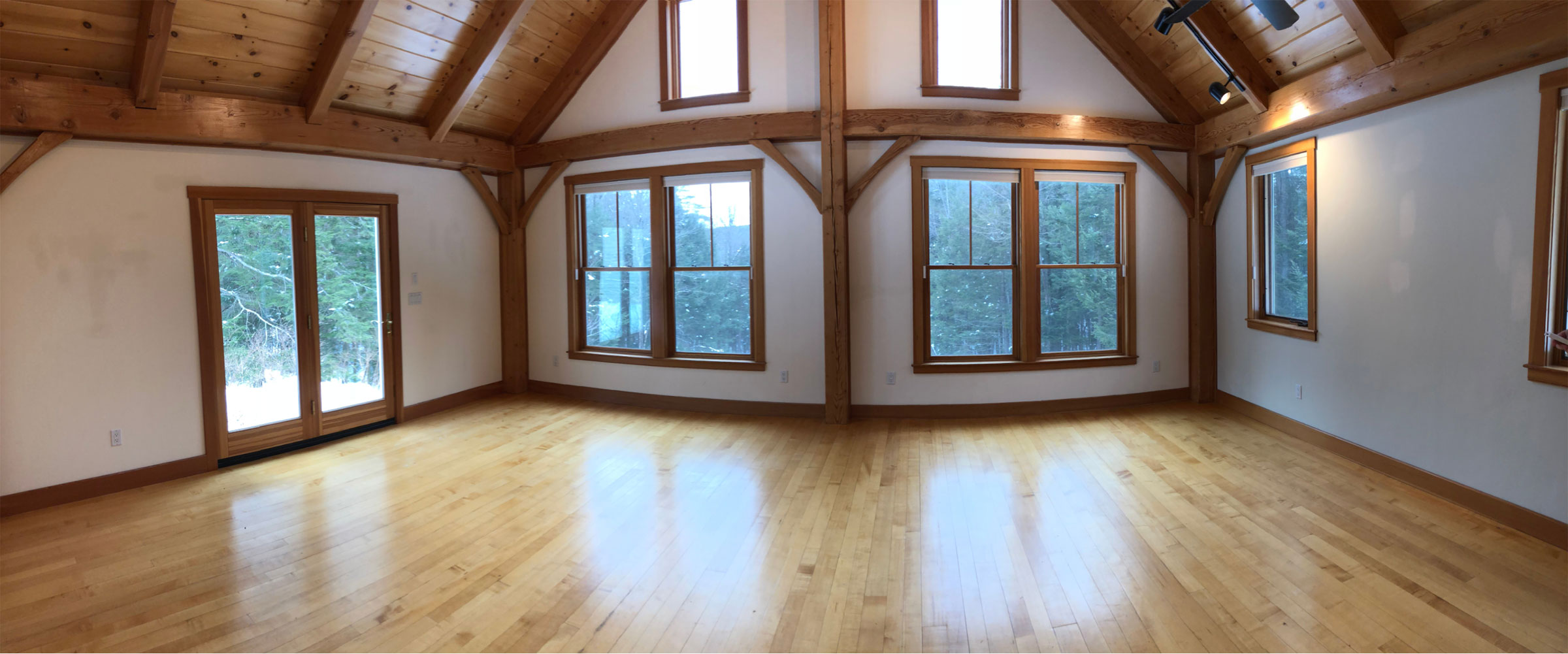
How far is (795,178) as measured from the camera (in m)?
5.74

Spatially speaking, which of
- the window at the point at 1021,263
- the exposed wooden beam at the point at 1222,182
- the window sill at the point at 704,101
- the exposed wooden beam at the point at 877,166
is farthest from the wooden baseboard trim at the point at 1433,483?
the window sill at the point at 704,101

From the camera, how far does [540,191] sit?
22.3 feet

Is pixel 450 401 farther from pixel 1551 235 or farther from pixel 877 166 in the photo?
pixel 1551 235

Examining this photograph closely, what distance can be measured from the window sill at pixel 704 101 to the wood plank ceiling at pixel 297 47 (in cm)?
103

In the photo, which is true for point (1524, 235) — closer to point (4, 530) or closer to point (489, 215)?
point (489, 215)

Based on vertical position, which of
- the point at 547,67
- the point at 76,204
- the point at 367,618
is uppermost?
the point at 547,67

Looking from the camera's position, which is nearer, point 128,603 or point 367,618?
point 367,618

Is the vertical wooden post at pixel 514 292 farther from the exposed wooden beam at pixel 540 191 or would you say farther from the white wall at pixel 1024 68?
the white wall at pixel 1024 68

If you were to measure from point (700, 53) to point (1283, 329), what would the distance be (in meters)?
5.25

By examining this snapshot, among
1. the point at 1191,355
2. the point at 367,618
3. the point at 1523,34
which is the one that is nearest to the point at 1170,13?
the point at 1523,34

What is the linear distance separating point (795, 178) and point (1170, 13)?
9.36ft

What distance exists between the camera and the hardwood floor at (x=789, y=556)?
→ 101 inches

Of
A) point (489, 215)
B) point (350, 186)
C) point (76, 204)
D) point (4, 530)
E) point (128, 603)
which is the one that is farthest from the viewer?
point (489, 215)

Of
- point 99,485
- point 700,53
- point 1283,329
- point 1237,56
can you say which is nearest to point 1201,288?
point 1283,329
